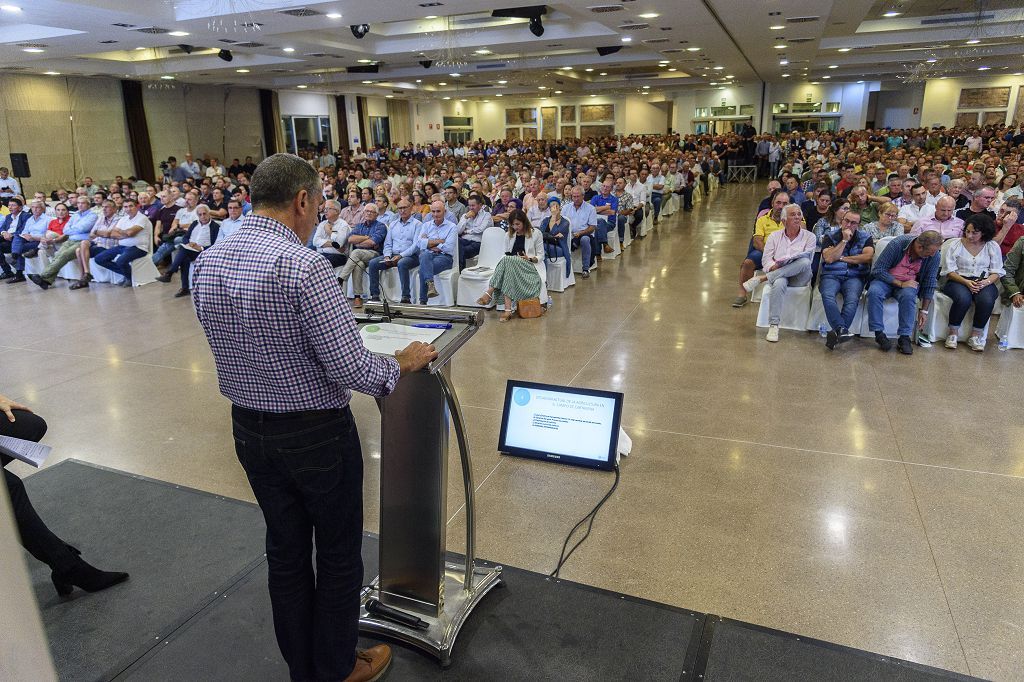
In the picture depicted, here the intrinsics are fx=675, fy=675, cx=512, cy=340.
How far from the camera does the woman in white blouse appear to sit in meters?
5.21

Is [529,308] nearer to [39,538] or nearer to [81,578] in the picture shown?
[81,578]

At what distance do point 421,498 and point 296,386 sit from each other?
2.46 ft

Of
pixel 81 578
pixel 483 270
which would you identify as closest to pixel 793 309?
pixel 483 270

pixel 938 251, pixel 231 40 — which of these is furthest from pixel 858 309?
pixel 231 40

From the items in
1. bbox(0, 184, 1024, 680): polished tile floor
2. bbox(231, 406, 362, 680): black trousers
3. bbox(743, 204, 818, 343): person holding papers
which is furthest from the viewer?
bbox(743, 204, 818, 343): person holding papers

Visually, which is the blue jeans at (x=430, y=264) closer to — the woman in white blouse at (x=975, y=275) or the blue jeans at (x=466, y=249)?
the blue jeans at (x=466, y=249)

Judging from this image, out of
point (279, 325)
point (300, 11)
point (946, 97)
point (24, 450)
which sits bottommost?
point (24, 450)

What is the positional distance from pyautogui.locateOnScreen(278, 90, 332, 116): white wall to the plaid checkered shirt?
23.1 meters

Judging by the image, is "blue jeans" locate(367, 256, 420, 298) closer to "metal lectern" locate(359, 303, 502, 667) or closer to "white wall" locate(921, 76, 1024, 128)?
"metal lectern" locate(359, 303, 502, 667)

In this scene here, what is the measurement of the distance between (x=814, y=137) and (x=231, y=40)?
19494 millimetres

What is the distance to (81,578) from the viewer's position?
2.60 meters

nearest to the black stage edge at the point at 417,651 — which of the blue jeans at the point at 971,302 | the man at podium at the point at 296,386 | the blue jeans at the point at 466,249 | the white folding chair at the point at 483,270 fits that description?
the man at podium at the point at 296,386

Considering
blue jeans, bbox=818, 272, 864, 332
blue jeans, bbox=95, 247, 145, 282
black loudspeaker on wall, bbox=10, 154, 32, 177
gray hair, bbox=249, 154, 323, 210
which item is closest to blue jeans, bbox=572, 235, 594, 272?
blue jeans, bbox=818, 272, 864, 332

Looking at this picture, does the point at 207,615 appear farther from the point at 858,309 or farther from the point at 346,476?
the point at 858,309
